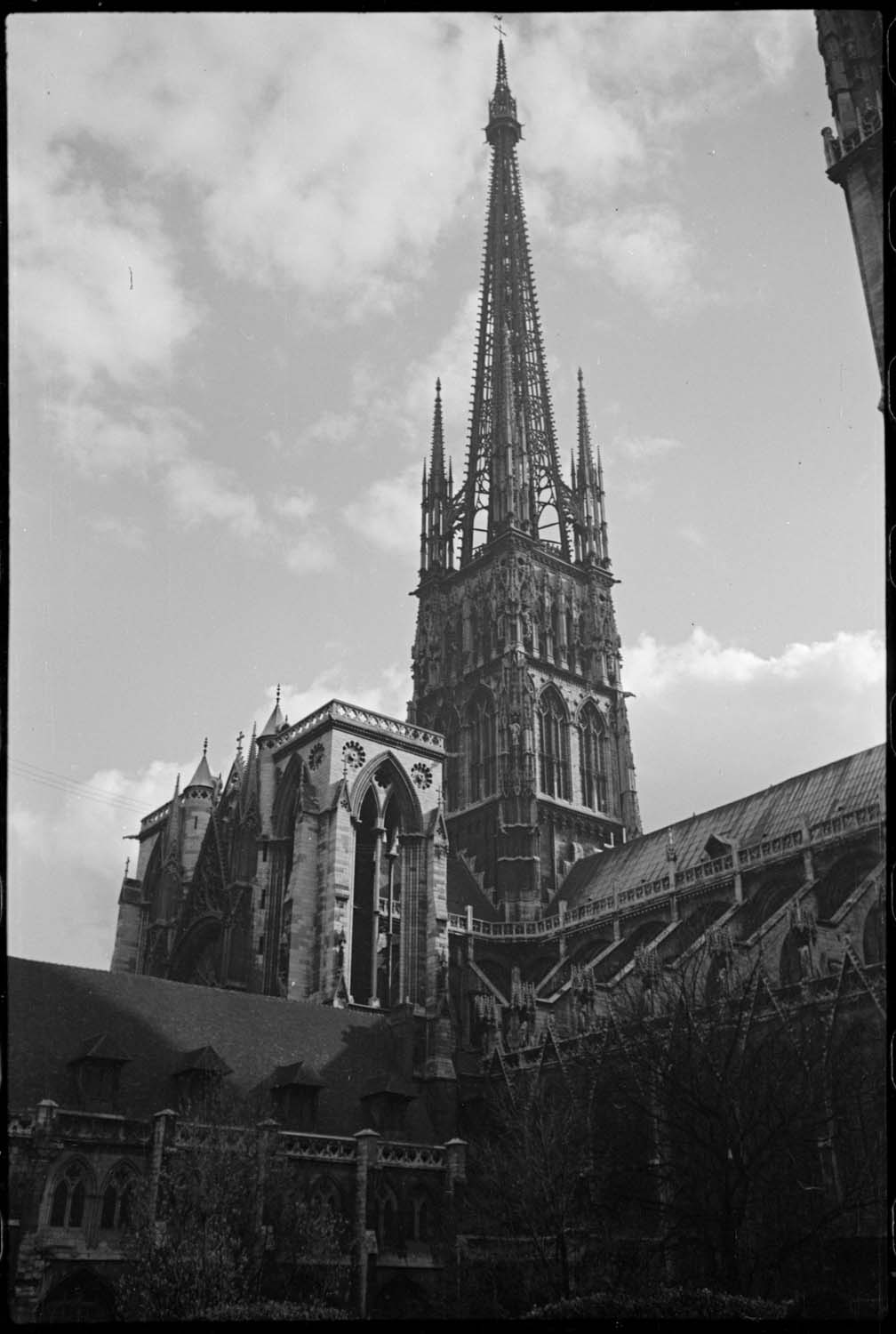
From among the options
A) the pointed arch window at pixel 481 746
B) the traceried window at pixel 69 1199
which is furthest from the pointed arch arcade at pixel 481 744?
the traceried window at pixel 69 1199

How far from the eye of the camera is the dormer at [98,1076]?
3428cm

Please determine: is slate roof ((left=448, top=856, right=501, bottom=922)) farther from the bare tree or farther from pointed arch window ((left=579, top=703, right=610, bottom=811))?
the bare tree

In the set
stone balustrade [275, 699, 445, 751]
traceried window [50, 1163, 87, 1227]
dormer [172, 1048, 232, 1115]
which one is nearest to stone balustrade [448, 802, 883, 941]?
stone balustrade [275, 699, 445, 751]

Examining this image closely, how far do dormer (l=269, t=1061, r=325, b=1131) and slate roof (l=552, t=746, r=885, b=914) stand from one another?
2228 centimetres

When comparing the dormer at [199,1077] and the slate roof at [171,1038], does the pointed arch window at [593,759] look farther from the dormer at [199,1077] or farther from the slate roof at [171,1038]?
the dormer at [199,1077]

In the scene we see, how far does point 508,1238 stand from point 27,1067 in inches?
556

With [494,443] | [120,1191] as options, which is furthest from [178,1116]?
[494,443]

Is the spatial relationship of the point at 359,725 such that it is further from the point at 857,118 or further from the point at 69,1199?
the point at 857,118

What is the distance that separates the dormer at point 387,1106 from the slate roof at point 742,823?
1933cm

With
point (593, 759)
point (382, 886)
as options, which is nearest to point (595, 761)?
point (593, 759)

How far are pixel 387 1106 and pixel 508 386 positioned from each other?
173 ft

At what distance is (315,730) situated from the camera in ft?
179

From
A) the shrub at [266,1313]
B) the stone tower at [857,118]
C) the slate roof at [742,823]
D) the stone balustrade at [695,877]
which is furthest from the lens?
the slate roof at [742,823]

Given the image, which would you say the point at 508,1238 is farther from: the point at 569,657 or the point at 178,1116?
the point at 569,657
